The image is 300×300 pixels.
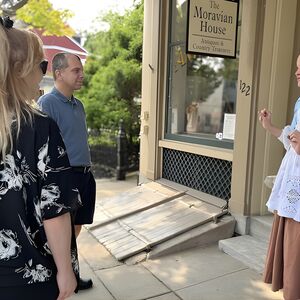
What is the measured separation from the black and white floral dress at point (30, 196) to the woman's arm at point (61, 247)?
0.11ft

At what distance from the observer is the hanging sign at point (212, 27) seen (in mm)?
4156

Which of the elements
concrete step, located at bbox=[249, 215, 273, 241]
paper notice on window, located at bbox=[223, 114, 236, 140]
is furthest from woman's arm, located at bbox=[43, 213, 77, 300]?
paper notice on window, located at bbox=[223, 114, 236, 140]

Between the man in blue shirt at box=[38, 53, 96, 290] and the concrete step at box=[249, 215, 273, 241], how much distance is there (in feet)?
5.99

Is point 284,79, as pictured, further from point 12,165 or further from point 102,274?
Result: point 12,165

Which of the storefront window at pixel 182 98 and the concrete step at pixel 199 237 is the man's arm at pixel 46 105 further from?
the storefront window at pixel 182 98

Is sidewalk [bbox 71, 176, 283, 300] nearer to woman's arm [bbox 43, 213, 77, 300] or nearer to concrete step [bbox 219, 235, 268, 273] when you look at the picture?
concrete step [bbox 219, 235, 268, 273]

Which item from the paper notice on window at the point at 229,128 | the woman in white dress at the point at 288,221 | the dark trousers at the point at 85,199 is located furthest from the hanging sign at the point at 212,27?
the dark trousers at the point at 85,199

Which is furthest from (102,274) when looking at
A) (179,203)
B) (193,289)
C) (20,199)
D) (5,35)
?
(5,35)

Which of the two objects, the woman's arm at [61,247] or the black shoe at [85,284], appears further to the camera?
the black shoe at [85,284]

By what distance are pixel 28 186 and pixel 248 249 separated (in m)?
2.84

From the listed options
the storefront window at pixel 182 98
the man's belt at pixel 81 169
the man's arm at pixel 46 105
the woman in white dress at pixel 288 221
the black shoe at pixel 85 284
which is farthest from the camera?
the storefront window at pixel 182 98

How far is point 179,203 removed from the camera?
4.65m

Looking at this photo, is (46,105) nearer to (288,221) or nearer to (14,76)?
(14,76)

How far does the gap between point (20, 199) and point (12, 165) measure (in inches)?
4.9
